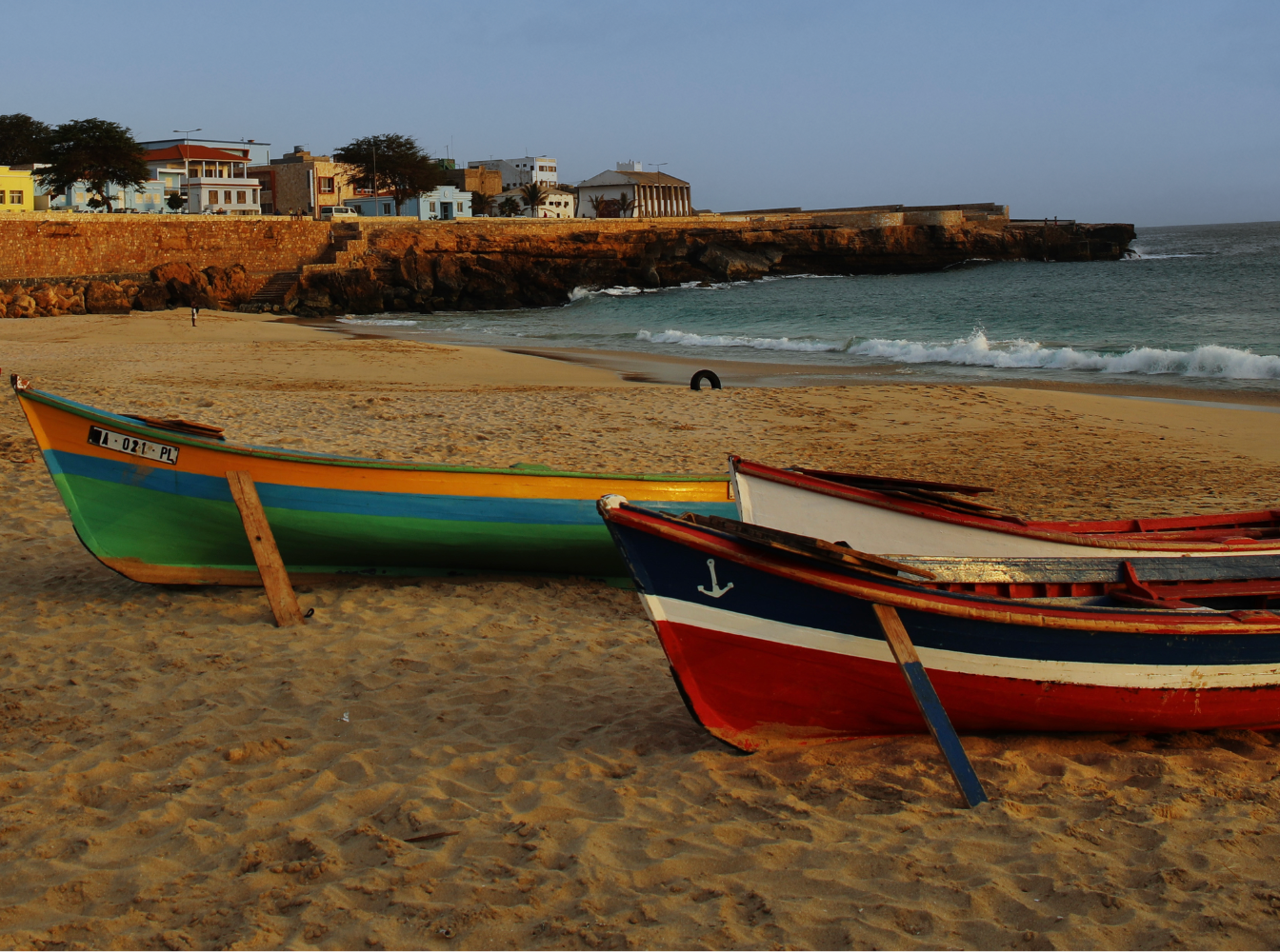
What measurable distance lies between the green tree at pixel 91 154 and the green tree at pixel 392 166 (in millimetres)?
13469

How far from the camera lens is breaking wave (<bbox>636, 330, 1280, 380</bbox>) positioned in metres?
18.1

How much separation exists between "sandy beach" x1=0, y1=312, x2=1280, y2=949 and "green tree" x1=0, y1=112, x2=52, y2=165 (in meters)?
60.0

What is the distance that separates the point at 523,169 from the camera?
298ft

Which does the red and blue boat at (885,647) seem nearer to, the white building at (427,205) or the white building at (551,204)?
the white building at (427,205)

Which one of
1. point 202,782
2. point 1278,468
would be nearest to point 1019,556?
point 202,782

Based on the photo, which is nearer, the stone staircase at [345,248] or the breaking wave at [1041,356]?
the breaking wave at [1041,356]

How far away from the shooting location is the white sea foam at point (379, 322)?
3197cm

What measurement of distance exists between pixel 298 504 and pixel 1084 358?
719 inches

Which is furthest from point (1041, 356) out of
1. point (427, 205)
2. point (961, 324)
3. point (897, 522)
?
point (427, 205)

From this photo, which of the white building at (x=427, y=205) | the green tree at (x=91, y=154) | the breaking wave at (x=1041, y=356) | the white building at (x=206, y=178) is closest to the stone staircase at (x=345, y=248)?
the green tree at (x=91, y=154)

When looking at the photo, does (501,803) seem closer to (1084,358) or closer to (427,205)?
(1084,358)

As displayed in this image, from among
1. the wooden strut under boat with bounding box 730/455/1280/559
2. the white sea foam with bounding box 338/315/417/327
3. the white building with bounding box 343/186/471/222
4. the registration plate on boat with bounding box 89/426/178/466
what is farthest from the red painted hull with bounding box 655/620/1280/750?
the white building with bounding box 343/186/471/222

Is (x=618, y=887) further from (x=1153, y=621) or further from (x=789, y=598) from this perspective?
(x=1153, y=621)

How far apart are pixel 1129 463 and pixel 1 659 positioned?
9.56 meters
